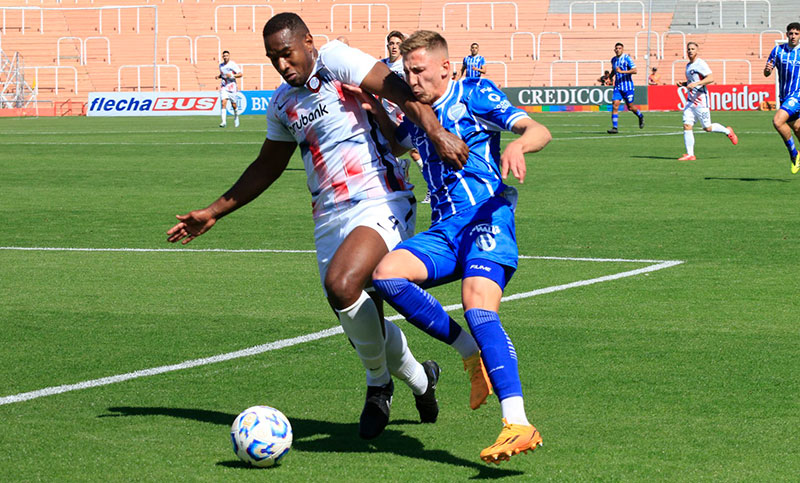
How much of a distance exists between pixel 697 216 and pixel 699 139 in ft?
47.2

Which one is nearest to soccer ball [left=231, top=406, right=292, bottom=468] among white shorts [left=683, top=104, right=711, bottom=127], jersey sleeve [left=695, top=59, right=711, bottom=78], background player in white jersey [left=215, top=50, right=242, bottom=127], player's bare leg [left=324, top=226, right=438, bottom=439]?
player's bare leg [left=324, top=226, right=438, bottom=439]

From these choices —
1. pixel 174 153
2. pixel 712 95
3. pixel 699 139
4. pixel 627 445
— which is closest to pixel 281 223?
pixel 627 445

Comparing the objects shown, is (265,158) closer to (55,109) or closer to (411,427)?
(411,427)

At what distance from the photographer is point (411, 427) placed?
17.8ft

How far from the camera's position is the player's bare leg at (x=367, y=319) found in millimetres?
5160

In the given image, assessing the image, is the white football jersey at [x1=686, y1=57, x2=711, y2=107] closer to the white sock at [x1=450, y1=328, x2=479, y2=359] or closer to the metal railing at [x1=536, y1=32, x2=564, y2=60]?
the white sock at [x1=450, y1=328, x2=479, y2=359]

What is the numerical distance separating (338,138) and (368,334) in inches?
37.1

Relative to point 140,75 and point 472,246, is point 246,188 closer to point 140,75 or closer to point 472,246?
point 472,246

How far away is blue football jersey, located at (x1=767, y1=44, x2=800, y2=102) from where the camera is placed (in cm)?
1755

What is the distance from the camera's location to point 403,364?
5449 mm

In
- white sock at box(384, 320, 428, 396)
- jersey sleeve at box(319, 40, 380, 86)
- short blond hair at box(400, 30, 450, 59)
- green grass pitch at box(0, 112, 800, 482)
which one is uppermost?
short blond hair at box(400, 30, 450, 59)

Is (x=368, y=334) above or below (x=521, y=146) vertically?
below

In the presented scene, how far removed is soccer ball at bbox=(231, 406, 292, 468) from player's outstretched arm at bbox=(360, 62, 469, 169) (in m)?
1.28

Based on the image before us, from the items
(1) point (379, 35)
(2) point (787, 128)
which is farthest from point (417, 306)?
(1) point (379, 35)
